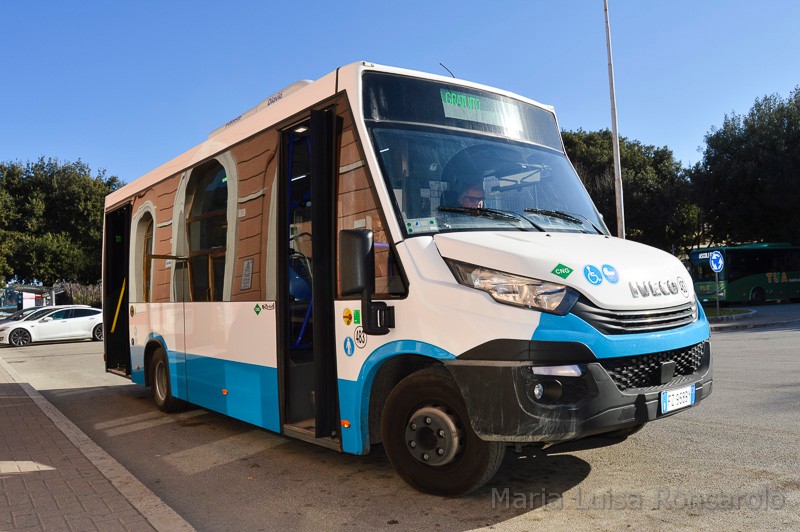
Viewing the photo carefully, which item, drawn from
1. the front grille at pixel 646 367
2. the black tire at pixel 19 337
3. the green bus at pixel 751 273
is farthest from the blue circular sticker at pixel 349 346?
the green bus at pixel 751 273

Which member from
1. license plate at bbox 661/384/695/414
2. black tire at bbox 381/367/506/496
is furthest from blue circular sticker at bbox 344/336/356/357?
license plate at bbox 661/384/695/414

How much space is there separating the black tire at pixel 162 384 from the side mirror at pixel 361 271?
15.5ft

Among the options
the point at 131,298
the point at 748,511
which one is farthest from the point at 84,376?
the point at 748,511

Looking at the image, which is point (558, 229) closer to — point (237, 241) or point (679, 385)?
point (679, 385)

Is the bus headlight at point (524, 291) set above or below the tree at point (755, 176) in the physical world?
below

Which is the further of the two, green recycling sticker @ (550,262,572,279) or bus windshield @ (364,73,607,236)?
bus windshield @ (364,73,607,236)

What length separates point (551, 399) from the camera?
3.87 meters

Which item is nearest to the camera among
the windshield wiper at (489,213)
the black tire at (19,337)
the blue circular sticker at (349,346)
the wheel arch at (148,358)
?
the windshield wiper at (489,213)

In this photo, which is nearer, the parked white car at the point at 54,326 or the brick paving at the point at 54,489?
the brick paving at the point at 54,489

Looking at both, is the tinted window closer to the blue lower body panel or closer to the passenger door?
the blue lower body panel

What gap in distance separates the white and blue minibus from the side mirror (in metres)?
0.01

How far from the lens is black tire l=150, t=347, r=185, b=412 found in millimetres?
8383

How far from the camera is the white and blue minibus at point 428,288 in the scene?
3.93 meters

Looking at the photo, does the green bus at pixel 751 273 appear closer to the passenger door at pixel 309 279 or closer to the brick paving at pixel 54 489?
the passenger door at pixel 309 279
